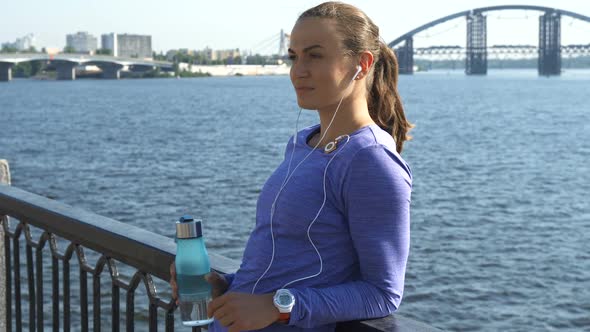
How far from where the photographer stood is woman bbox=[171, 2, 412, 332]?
5.15 feet

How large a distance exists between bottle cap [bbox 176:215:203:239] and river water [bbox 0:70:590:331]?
388 inches

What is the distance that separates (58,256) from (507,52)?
492 feet

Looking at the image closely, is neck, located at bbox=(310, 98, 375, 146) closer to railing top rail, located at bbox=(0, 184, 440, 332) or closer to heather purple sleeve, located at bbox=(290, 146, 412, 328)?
heather purple sleeve, located at bbox=(290, 146, 412, 328)

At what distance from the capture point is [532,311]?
39.7 feet

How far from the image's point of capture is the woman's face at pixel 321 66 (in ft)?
5.58

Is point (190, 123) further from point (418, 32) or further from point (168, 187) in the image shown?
point (418, 32)

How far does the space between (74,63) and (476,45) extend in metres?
67.0

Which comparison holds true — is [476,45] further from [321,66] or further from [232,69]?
[321,66]

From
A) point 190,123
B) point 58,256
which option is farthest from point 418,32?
point 58,256

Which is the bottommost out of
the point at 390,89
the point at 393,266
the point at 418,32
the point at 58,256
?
the point at 58,256

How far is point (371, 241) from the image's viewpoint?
5.15 feet

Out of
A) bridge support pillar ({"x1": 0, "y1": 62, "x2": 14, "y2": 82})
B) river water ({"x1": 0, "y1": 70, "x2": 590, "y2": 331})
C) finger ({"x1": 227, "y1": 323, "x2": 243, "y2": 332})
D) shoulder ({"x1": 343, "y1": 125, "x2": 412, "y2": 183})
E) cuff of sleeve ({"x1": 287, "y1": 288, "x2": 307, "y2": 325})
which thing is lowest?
river water ({"x1": 0, "y1": 70, "x2": 590, "y2": 331})

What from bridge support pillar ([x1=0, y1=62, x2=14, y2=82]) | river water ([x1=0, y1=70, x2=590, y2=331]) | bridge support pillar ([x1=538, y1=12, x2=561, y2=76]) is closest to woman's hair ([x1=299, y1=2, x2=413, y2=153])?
river water ([x1=0, y1=70, x2=590, y2=331])

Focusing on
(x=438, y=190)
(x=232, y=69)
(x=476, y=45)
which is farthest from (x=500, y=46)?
(x=438, y=190)
